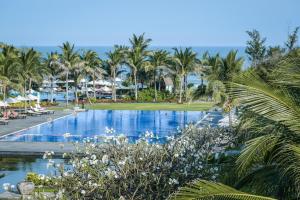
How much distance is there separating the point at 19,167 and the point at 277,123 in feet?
49.2

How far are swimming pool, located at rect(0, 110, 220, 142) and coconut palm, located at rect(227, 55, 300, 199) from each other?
19.6m

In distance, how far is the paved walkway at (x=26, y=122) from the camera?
29.9 metres

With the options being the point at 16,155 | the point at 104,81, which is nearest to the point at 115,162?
the point at 16,155

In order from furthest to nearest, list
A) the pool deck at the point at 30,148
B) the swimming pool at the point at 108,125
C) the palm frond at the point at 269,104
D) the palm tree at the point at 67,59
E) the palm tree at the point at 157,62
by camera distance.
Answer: the palm tree at the point at 157,62 < the palm tree at the point at 67,59 < the swimming pool at the point at 108,125 < the pool deck at the point at 30,148 < the palm frond at the point at 269,104

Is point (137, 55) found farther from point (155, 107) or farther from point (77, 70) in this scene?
point (155, 107)

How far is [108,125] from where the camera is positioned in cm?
3325

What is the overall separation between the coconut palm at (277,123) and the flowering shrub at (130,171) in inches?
73.3

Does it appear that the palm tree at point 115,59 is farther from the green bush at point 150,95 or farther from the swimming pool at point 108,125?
the swimming pool at point 108,125

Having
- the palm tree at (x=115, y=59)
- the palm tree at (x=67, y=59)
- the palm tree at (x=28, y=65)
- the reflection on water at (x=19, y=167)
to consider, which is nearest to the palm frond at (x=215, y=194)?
the reflection on water at (x=19, y=167)

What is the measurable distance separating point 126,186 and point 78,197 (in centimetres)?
69

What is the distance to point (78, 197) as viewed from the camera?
7.37 meters

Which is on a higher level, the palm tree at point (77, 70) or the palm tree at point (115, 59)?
the palm tree at point (115, 59)

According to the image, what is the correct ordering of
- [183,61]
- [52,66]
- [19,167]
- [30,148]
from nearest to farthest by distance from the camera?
[19,167], [30,148], [183,61], [52,66]

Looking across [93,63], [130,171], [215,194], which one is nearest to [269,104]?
[215,194]
